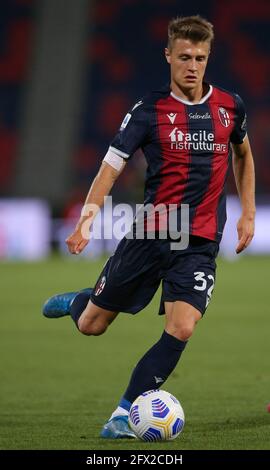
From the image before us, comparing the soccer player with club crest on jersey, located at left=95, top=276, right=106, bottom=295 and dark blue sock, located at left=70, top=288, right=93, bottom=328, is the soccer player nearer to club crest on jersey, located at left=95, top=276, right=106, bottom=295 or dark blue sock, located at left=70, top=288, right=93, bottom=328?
club crest on jersey, located at left=95, top=276, right=106, bottom=295

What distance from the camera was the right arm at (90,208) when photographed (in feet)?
17.9

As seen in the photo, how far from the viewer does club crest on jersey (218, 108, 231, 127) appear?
5777 millimetres

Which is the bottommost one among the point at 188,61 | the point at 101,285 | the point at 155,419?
the point at 155,419

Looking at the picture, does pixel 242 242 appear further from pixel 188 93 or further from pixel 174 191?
pixel 188 93

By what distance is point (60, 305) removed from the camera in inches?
261

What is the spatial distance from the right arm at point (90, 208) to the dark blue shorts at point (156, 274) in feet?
1.08

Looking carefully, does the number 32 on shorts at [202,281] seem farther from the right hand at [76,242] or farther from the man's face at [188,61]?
the man's face at [188,61]

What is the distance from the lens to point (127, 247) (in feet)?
18.8

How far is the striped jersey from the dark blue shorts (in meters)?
0.13

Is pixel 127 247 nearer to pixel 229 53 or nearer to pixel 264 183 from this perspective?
pixel 264 183

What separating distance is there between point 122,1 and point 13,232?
11.0 meters

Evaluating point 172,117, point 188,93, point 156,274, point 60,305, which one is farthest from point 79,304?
point 188,93

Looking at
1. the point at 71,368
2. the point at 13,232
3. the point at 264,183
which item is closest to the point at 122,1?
the point at 264,183

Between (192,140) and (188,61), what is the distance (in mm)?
420
